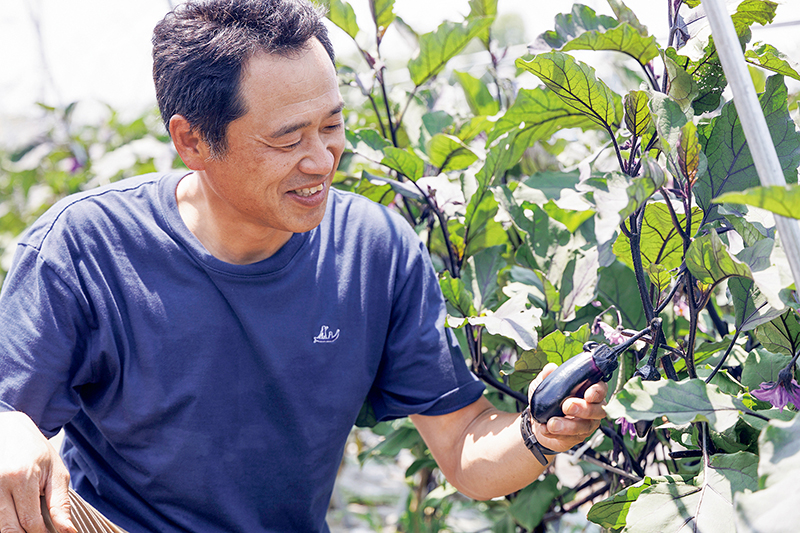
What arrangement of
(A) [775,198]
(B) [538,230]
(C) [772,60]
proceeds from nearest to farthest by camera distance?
(A) [775,198] → (C) [772,60] → (B) [538,230]

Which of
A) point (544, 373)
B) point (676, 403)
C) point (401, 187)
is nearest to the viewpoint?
point (676, 403)

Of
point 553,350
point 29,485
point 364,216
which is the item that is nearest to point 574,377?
point 553,350

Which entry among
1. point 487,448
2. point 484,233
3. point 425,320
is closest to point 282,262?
point 425,320

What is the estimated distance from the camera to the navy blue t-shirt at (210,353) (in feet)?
3.70

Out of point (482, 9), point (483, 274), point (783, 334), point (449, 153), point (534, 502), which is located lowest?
point (534, 502)

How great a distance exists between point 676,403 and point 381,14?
3.28 feet

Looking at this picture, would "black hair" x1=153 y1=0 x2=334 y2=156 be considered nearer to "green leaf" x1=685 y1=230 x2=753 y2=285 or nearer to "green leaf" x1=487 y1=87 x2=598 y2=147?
"green leaf" x1=487 y1=87 x2=598 y2=147

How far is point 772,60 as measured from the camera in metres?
0.82

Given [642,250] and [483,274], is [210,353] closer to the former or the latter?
[483,274]

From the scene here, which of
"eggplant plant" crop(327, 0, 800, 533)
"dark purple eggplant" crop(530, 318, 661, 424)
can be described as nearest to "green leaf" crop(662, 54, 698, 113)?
"eggplant plant" crop(327, 0, 800, 533)

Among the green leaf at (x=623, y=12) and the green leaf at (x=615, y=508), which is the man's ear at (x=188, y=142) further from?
the green leaf at (x=615, y=508)

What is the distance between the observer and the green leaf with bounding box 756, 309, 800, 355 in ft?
2.68

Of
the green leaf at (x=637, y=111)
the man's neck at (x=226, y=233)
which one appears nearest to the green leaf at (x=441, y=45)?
the man's neck at (x=226, y=233)

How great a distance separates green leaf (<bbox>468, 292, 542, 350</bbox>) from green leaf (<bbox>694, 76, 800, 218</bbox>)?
0.92 ft
